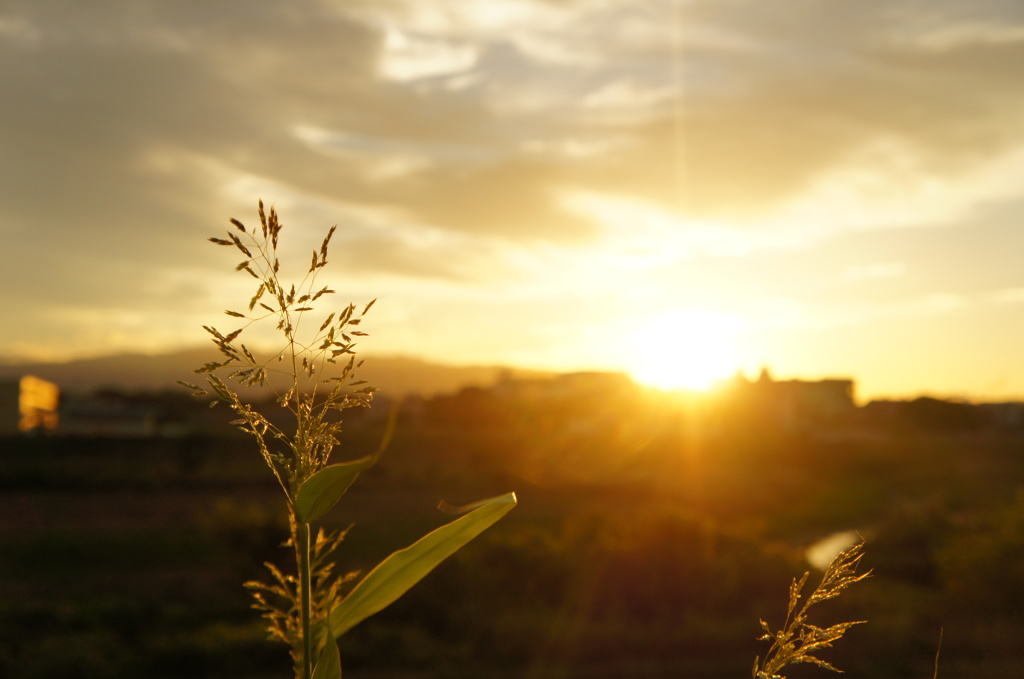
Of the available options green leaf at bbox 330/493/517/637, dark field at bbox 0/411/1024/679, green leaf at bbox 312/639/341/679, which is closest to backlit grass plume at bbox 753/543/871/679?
green leaf at bbox 330/493/517/637

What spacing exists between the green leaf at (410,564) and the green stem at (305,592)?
11 cm

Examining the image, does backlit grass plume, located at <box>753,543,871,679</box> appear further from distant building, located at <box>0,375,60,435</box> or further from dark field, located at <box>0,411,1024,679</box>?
distant building, located at <box>0,375,60,435</box>

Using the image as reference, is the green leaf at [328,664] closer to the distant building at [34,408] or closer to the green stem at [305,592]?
the green stem at [305,592]

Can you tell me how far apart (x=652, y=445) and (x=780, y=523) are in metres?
15.5

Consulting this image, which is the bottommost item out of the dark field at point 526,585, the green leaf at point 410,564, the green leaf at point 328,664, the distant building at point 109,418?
the dark field at point 526,585

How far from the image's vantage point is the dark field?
32.1 feet

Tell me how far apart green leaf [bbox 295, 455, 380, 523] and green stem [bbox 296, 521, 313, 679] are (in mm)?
15

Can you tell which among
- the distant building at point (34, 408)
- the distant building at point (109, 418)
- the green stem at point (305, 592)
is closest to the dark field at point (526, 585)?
the green stem at point (305, 592)

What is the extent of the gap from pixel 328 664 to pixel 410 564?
5.1 inches

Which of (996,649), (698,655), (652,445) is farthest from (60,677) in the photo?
(652,445)

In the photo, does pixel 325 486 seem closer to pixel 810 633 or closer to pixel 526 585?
pixel 810 633

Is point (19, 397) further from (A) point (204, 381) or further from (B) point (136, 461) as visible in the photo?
(A) point (204, 381)

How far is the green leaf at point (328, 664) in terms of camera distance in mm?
743

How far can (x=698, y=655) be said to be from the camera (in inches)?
406
